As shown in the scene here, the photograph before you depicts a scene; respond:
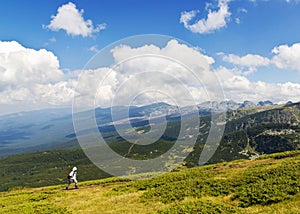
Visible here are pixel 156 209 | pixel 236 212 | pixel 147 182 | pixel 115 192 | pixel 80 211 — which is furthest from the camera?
pixel 147 182

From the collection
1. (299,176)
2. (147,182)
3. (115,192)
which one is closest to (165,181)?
(147,182)

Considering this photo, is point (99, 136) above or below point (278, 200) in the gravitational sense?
above

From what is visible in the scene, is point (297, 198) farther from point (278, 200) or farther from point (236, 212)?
point (236, 212)

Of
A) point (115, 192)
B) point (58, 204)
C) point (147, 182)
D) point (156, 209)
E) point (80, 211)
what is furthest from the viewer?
point (147, 182)

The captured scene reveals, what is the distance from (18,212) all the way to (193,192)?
1868 cm

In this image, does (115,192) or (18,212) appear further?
(115,192)

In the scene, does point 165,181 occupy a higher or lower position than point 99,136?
lower

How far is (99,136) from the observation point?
92.4ft

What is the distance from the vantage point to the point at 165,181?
119 ft

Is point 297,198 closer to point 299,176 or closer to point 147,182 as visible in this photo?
point 299,176

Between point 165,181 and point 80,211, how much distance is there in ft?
40.5

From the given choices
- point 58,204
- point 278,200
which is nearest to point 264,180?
point 278,200

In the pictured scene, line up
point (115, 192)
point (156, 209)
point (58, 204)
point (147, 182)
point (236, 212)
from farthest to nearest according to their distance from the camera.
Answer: point (147, 182) < point (115, 192) < point (58, 204) < point (156, 209) < point (236, 212)

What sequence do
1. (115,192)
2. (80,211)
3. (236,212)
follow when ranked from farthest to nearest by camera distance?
(115,192)
(80,211)
(236,212)
